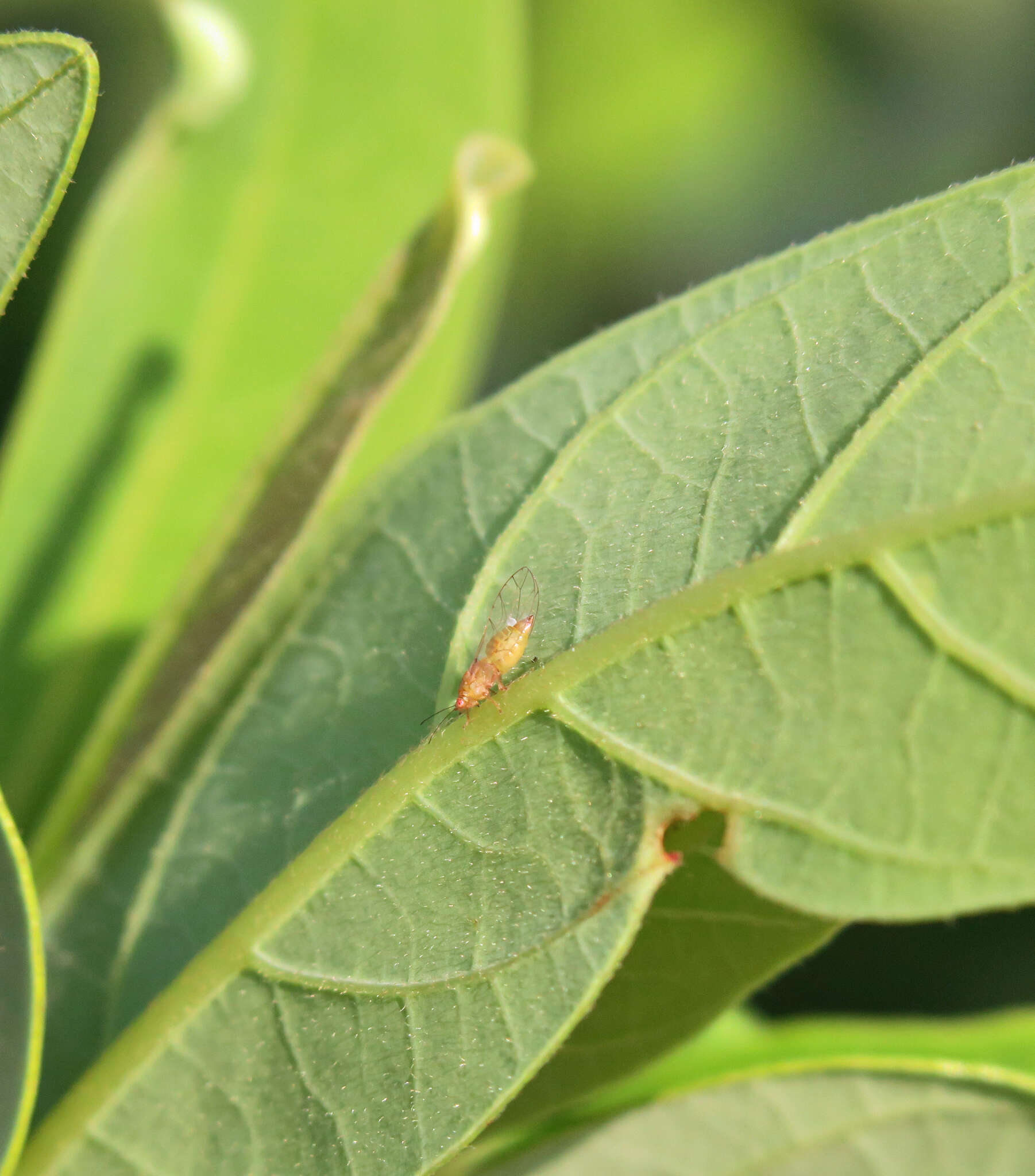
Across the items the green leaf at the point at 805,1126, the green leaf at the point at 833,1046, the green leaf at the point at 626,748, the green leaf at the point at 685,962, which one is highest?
the green leaf at the point at 626,748

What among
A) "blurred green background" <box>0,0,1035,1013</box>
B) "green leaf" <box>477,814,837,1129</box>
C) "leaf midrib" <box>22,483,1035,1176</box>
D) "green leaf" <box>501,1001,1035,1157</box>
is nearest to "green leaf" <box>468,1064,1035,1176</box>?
"green leaf" <box>501,1001,1035,1157</box>

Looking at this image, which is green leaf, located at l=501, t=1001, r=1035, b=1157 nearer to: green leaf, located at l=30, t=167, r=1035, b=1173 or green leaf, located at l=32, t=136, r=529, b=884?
green leaf, located at l=30, t=167, r=1035, b=1173

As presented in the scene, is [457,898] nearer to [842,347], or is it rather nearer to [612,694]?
[612,694]

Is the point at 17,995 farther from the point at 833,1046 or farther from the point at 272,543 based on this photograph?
the point at 833,1046

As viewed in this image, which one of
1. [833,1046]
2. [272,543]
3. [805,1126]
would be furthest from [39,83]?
[833,1046]

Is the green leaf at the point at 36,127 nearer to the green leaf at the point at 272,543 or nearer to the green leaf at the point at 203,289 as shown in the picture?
the green leaf at the point at 272,543

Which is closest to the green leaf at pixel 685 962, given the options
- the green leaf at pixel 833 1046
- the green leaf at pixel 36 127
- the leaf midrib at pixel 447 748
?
the leaf midrib at pixel 447 748

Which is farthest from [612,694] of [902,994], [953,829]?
[902,994]
